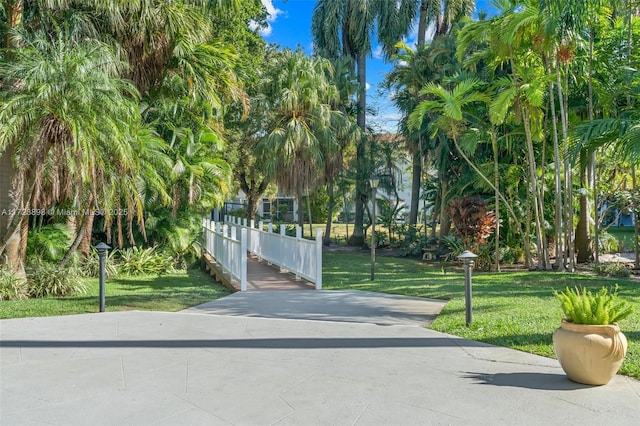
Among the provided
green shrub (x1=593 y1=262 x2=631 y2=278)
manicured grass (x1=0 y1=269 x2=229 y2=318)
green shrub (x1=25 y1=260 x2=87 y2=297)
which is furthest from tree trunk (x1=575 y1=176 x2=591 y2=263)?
green shrub (x1=25 y1=260 x2=87 y2=297)

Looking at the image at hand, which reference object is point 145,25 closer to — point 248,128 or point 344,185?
point 248,128

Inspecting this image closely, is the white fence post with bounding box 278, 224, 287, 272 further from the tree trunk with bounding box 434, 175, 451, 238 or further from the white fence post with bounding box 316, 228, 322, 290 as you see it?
the tree trunk with bounding box 434, 175, 451, 238

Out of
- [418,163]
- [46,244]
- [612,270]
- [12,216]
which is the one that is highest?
[418,163]

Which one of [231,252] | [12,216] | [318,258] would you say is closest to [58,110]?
[12,216]

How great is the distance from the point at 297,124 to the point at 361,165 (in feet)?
16.5

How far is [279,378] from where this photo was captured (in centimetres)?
494

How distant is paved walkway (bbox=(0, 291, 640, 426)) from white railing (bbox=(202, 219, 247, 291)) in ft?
11.0

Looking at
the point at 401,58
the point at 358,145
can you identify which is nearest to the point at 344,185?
the point at 358,145

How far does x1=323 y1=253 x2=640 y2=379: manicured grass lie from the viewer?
6426mm

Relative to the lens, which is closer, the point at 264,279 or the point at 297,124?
the point at 264,279

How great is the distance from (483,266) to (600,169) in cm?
705

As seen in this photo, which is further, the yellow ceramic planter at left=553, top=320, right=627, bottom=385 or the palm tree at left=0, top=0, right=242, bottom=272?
the palm tree at left=0, top=0, right=242, bottom=272

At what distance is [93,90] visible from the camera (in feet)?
30.8

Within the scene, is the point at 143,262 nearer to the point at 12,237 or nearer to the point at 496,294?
the point at 12,237
